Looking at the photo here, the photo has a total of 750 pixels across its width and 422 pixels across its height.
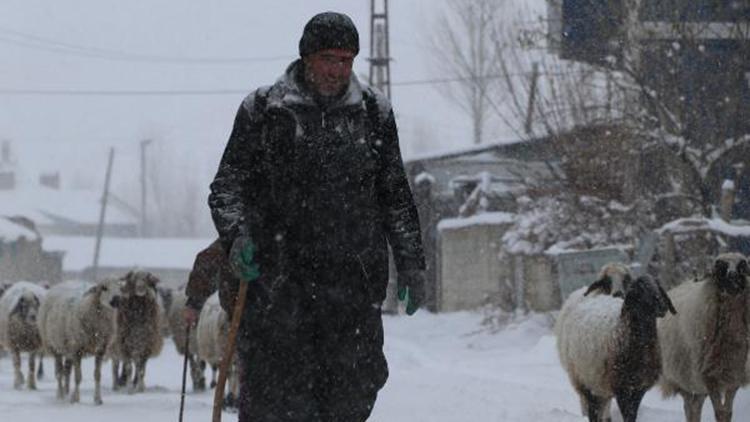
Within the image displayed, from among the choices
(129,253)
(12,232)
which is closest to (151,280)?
(12,232)

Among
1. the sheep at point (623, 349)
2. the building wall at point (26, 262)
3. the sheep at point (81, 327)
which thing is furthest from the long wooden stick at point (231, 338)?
the building wall at point (26, 262)

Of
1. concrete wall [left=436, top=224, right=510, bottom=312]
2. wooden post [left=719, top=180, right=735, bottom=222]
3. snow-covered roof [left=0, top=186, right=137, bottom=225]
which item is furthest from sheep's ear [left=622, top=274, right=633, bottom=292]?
snow-covered roof [left=0, top=186, right=137, bottom=225]

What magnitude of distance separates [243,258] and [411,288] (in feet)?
2.43

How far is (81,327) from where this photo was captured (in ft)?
51.8

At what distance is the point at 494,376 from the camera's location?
726 inches

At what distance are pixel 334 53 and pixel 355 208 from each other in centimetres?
59

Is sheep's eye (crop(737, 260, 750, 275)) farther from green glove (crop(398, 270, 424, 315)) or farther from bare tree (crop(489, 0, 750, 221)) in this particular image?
bare tree (crop(489, 0, 750, 221))

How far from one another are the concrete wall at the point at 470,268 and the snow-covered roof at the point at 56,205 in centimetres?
7082

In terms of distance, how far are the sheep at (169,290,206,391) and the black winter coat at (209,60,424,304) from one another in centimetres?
1135

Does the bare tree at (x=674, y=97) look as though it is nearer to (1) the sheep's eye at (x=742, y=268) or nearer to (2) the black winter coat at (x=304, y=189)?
(1) the sheep's eye at (x=742, y=268)

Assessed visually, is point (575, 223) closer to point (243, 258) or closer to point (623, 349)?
point (623, 349)

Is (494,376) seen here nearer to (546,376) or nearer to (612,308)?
(546,376)

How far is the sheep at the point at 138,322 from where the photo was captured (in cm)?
1627

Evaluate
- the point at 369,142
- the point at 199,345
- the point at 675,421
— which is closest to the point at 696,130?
the point at 199,345
